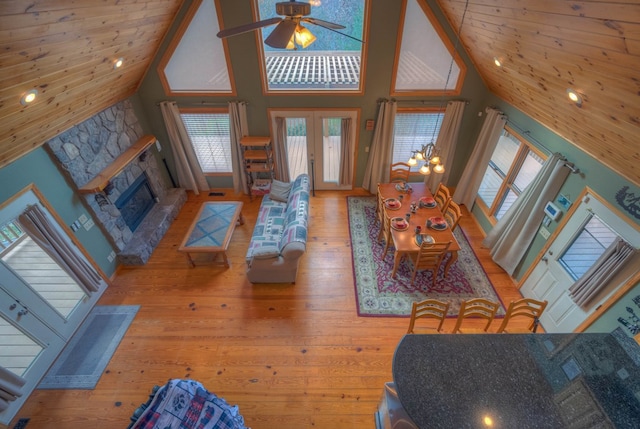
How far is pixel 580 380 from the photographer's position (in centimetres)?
211

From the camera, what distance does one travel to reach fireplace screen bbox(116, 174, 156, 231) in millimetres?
5133

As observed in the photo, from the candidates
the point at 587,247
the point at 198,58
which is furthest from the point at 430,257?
the point at 198,58

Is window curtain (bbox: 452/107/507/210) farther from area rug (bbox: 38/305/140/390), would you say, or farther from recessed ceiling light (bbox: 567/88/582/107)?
area rug (bbox: 38/305/140/390)

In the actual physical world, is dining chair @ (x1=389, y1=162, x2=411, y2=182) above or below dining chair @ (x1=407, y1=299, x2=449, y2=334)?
below

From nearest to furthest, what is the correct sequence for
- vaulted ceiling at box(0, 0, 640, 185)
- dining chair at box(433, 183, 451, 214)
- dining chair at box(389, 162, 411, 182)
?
1. vaulted ceiling at box(0, 0, 640, 185)
2. dining chair at box(433, 183, 451, 214)
3. dining chair at box(389, 162, 411, 182)

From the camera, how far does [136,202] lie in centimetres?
549

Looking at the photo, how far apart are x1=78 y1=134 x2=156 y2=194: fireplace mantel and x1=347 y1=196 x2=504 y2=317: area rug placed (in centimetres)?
423

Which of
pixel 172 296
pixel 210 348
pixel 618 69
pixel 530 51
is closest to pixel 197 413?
pixel 210 348

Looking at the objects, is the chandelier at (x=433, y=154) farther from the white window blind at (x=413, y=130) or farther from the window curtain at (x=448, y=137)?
the window curtain at (x=448, y=137)

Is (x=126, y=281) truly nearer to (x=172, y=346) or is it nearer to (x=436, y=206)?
(x=172, y=346)

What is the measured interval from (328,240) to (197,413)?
3.55m

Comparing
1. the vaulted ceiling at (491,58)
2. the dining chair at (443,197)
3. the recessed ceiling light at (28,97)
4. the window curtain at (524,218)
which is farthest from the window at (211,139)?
the window curtain at (524,218)

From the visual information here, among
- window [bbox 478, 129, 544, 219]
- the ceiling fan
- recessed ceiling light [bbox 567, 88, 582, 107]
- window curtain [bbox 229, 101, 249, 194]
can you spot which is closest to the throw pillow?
window curtain [bbox 229, 101, 249, 194]

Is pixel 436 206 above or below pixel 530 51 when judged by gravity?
below
